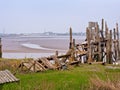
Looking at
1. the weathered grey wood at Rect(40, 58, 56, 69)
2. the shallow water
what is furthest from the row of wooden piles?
the shallow water

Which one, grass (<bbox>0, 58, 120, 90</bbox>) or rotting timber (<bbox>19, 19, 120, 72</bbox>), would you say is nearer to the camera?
grass (<bbox>0, 58, 120, 90</bbox>)

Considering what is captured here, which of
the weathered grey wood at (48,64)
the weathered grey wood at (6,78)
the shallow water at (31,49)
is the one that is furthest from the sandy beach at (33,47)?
the weathered grey wood at (6,78)

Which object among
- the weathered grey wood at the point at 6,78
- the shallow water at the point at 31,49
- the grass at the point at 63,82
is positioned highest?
the weathered grey wood at the point at 6,78

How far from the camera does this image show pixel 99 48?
2902 centimetres

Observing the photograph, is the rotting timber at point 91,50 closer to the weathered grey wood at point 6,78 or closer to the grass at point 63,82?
the grass at point 63,82

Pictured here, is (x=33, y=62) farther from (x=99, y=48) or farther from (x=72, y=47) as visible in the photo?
(x=99, y=48)

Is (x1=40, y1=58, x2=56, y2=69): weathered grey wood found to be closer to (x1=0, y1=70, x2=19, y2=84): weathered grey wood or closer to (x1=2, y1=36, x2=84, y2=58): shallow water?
(x1=0, y1=70, x2=19, y2=84): weathered grey wood

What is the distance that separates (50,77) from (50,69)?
3.68 meters

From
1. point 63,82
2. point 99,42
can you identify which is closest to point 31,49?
point 99,42

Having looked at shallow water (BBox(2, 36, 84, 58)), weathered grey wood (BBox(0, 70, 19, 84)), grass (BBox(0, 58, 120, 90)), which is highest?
weathered grey wood (BBox(0, 70, 19, 84))

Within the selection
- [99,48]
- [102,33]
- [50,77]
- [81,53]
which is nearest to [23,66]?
[50,77]

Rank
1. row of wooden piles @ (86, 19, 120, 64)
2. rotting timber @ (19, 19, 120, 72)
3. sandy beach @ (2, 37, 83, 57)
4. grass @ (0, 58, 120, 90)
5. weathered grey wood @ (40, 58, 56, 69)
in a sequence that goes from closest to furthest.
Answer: grass @ (0, 58, 120, 90) < weathered grey wood @ (40, 58, 56, 69) < rotting timber @ (19, 19, 120, 72) < row of wooden piles @ (86, 19, 120, 64) < sandy beach @ (2, 37, 83, 57)

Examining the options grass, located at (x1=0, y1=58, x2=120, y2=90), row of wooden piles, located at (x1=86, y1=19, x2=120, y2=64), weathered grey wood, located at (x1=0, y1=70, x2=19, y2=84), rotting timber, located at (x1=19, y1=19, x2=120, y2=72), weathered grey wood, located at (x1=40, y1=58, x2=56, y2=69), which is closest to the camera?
weathered grey wood, located at (x1=0, y1=70, x2=19, y2=84)

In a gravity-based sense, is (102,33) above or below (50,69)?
above
